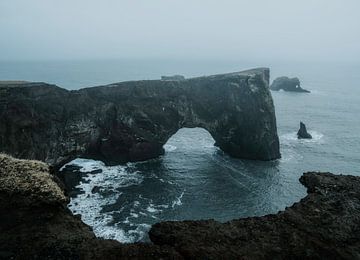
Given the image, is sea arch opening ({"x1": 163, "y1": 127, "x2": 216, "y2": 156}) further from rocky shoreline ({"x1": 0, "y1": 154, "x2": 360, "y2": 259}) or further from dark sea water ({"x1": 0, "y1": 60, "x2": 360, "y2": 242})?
rocky shoreline ({"x1": 0, "y1": 154, "x2": 360, "y2": 259})

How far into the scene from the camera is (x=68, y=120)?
5816 centimetres

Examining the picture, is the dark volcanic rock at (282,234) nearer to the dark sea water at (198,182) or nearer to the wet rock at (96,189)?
the dark sea water at (198,182)

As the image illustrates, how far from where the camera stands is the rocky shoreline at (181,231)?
17.6 metres

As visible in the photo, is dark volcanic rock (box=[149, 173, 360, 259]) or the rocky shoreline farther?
dark volcanic rock (box=[149, 173, 360, 259])

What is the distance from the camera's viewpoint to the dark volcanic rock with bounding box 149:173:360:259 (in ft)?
59.2

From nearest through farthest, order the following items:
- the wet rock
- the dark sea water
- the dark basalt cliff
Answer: the dark sea water, the wet rock, the dark basalt cliff

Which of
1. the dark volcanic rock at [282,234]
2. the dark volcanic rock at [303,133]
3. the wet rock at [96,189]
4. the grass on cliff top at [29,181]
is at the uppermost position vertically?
the grass on cliff top at [29,181]

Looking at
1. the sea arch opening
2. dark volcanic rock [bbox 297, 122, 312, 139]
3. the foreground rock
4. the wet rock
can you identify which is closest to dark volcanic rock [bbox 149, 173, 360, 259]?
the foreground rock

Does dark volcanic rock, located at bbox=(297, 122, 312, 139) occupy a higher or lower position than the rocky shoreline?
lower

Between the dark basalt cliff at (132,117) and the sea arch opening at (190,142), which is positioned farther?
the sea arch opening at (190,142)

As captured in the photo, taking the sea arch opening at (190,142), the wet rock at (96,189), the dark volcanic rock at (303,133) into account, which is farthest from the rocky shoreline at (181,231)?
the dark volcanic rock at (303,133)

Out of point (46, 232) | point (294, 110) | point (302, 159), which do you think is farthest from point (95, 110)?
point (294, 110)

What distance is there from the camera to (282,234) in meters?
19.5

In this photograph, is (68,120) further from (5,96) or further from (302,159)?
(302,159)
